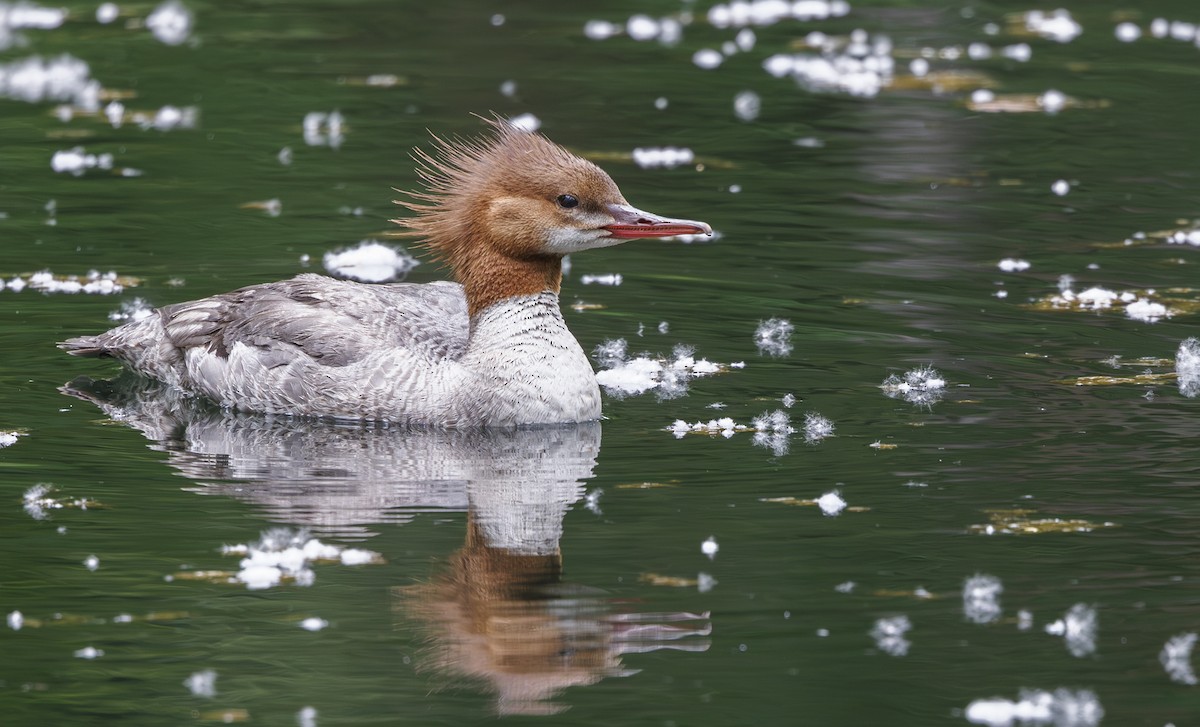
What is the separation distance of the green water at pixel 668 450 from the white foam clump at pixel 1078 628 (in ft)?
0.11

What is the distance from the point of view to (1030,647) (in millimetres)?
6785

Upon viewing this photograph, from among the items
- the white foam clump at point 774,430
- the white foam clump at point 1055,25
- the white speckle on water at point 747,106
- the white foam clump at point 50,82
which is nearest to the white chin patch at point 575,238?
the white foam clump at point 774,430

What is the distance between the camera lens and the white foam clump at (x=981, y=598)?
711cm

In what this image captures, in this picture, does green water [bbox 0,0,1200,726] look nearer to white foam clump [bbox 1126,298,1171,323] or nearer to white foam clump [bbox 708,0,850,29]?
white foam clump [bbox 1126,298,1171,323]

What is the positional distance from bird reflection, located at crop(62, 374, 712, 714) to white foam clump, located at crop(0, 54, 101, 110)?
7.27 metres

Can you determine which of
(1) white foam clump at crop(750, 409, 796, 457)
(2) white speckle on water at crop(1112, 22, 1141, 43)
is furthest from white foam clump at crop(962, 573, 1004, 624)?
(2) white speckle on water at crop(1112, 22, 1141, 43)

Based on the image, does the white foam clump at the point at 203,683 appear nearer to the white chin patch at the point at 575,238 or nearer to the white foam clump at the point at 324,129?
the white chin patch at the point at 575,238

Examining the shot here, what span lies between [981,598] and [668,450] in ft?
7.78

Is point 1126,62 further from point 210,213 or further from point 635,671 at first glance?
point 635,671

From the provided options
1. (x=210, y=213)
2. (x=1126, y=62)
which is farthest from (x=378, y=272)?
(x=1126, y=62)

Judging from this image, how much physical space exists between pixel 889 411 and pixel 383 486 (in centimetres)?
279

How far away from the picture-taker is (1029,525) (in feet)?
26.6

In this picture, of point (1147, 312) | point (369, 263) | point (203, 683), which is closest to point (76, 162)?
point (369, 263)

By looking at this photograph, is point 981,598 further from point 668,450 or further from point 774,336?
point 774,336
